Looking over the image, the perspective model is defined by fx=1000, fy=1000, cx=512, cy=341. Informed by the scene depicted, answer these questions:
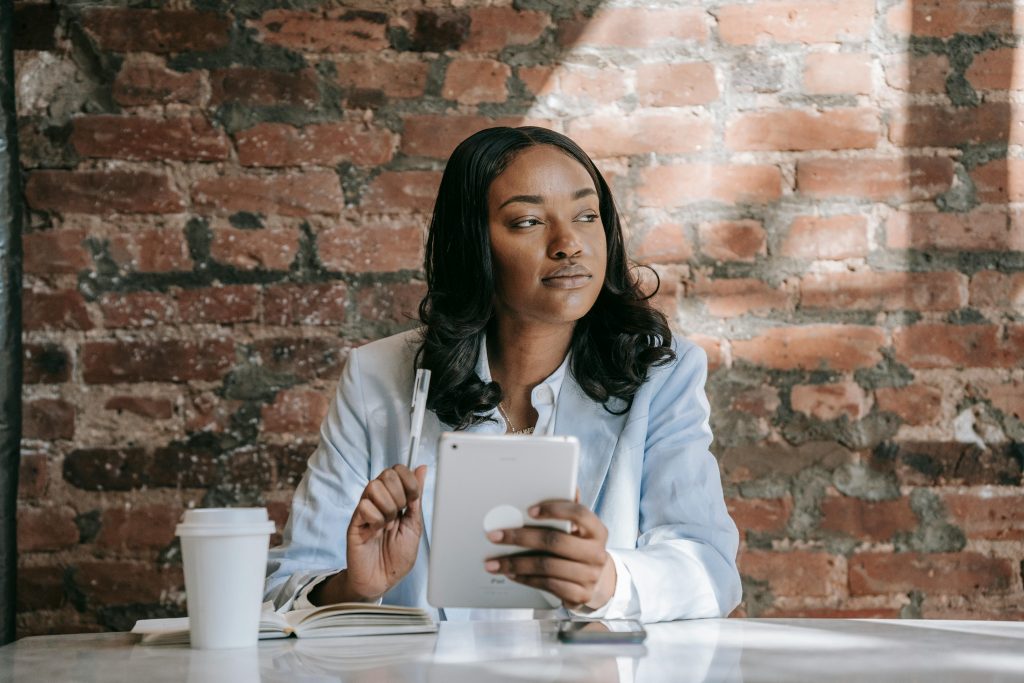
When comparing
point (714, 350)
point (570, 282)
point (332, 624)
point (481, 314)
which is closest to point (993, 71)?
point (714, 350)

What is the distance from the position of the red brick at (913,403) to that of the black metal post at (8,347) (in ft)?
4.93

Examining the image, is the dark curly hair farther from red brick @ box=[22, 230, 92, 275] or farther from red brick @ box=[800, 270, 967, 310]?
red brick @ box=[22, 230, 92, 275]

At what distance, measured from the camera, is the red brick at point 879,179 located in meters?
1.91

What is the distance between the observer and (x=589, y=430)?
159cm

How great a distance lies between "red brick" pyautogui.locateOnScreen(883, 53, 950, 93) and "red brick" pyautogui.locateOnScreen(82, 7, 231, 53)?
129cm

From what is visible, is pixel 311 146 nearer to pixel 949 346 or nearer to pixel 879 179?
pixel 879 179

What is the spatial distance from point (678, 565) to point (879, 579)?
760 mm

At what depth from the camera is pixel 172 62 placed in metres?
1.94

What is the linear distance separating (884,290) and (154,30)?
Result: 149 centimetres

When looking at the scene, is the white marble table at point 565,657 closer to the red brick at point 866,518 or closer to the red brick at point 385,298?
the red brick at point 866,518

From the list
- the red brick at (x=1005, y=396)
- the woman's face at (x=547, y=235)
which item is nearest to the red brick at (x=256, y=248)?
the woman's face at (x=547, y=235)

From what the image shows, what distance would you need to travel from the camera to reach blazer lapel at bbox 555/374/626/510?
154 cm

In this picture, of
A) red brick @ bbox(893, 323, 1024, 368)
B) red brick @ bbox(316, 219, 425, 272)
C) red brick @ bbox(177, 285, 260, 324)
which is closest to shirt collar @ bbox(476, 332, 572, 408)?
red brick @ bbox(316, 219, 425, 272)

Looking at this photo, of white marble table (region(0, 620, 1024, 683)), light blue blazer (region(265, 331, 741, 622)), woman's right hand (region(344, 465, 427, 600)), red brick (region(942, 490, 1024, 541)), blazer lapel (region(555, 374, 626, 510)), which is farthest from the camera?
red brick (region(942, 490, 1024, 541))
